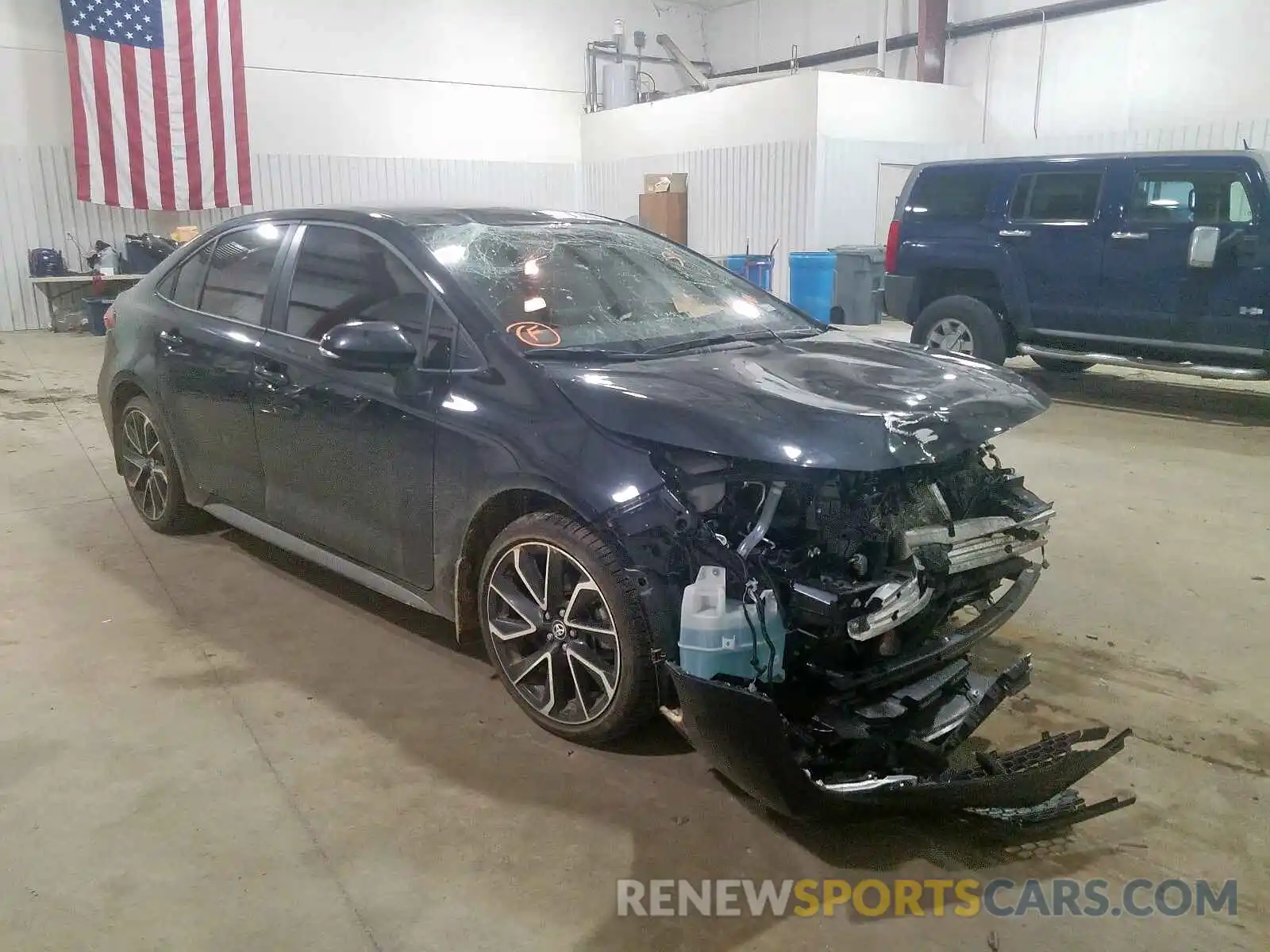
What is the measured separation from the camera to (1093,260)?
7641mm

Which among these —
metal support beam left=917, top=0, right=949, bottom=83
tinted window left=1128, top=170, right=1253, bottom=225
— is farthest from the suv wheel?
metal support beam left=917, top=0, right=949, bottom=83

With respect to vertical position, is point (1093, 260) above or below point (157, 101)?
below

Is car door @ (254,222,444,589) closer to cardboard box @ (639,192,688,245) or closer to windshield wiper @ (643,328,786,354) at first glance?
windshield wiper @ (643,328,786,354)

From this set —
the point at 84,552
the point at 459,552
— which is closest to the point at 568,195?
the point at 84,552

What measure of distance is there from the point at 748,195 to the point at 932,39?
3578 mm

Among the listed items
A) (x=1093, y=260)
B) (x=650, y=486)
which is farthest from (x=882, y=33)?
(x=650, y=486)

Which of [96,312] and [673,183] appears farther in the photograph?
[673,183]

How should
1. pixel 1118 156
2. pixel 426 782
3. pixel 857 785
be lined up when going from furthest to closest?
pixel 1118 156, pixel 426 782, pixel 857 785

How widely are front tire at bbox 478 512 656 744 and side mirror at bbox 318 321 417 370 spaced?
635 millimetres

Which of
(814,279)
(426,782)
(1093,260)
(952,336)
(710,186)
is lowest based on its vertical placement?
(426,782)

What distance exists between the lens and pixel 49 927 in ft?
7.19

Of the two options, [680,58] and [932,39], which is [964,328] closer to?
[932,39]

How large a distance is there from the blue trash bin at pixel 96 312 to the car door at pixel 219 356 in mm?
9376

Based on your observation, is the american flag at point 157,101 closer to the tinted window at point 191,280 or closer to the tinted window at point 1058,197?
the tinted window at point 191,280
